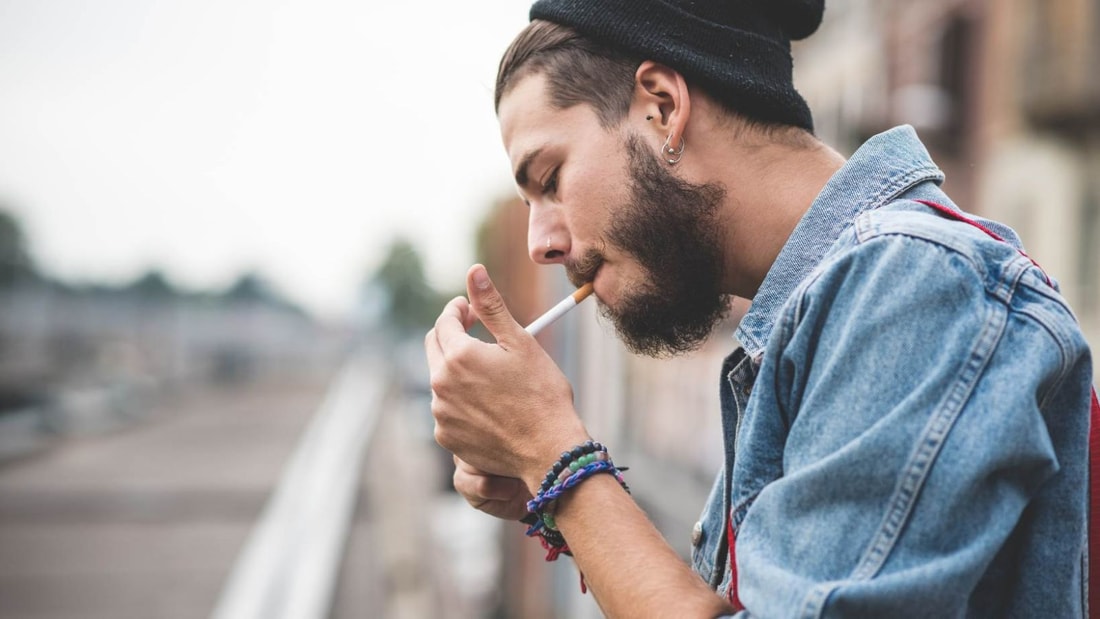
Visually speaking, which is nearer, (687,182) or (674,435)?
(687,182)

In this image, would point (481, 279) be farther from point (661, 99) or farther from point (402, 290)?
point (402, 290)

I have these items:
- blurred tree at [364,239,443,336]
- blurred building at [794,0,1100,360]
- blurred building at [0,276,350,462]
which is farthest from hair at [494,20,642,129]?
blurred tree at [364,239,443,336]

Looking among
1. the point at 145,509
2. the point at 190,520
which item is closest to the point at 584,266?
the point at 190,520

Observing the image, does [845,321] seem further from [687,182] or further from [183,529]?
[183,529]

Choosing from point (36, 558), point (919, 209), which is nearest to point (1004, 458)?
point (919, 209)

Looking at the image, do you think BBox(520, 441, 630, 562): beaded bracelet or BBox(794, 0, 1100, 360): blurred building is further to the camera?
BBox(794, 0, 1100, 360): blurred building

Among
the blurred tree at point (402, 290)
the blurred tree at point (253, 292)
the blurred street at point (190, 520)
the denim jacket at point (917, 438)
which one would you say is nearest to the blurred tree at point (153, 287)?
the blurred tree at point (253, 292)

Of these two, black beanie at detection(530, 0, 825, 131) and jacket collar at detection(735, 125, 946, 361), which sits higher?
black beanie at detection(530, 0, 825, 131)

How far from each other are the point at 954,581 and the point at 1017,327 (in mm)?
261

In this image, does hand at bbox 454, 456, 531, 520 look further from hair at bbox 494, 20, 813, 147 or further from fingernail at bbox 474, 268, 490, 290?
hair at bbox 494, 20, 813, 147

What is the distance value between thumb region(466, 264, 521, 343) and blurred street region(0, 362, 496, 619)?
58.7 feet

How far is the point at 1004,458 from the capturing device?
0.82 meters

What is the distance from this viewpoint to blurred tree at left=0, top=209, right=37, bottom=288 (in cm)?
3512

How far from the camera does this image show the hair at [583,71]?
1.28 m
